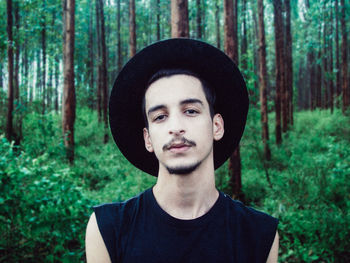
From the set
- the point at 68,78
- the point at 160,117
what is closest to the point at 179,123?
the point at 160,117

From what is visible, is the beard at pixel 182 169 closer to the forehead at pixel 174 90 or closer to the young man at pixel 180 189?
the young man at pixel 180 189

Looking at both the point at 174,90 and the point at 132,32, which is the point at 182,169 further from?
the point at 132,32

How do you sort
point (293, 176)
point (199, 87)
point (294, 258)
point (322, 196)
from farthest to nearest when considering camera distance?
point (293, 176) < point (322, 196) < point (294, 258) < point (199, 87)

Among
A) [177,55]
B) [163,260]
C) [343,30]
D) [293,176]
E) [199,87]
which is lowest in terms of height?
[293,176]

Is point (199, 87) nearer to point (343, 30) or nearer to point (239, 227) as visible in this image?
point (239, 227)

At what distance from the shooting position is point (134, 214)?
1550 millimetres

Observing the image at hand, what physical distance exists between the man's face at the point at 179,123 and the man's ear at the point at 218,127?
80mm

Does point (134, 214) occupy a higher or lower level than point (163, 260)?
higher

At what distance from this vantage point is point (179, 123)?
1.50m

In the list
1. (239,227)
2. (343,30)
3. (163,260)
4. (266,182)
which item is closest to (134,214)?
(163,260)

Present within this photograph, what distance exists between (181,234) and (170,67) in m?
0.89

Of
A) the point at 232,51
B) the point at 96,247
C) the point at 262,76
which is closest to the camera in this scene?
the point at 96,247

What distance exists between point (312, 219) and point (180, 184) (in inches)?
183

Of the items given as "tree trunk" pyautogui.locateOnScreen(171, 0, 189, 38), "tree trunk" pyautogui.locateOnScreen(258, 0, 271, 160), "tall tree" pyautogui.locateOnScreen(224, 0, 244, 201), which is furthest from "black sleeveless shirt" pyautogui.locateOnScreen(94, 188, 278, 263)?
"tree trunk" pyautogui.locateOnScreen(258, 0, 271, 160)
